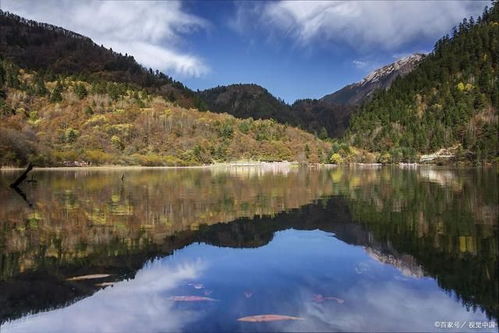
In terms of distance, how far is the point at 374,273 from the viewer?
12.7 m

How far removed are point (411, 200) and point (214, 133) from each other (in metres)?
137

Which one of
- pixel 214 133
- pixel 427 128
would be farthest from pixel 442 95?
pixel 214 133

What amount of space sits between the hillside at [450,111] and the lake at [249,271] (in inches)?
4921

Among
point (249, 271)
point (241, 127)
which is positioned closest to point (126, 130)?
point (241, 127)

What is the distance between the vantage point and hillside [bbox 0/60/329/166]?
438 feet

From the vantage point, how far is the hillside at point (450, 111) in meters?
156

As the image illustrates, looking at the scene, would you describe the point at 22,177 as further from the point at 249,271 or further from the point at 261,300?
the point at 261,300

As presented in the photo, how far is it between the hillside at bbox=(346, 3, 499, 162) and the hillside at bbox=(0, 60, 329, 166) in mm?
26763

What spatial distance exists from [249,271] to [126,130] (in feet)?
458

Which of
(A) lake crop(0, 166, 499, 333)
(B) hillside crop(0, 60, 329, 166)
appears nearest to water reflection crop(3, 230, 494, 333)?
(A) lake crop(0, 166, 499, 333)

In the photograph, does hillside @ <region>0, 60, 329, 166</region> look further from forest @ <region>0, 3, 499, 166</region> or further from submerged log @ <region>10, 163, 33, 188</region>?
submerged log @ <region>10, 163, 33, 188</region>

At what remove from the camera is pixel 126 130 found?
14638cm

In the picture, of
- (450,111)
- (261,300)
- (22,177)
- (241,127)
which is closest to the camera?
(261,300)

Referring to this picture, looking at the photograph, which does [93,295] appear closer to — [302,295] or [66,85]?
[302,295]
